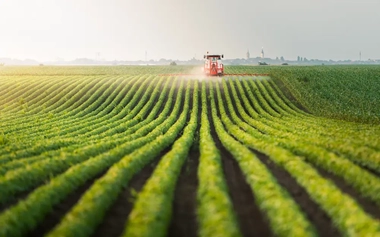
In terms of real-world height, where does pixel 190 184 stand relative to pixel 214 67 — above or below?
below

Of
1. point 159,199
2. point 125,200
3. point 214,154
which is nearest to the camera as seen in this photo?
point 159,199

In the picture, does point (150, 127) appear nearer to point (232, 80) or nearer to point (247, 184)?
point (247, 184)

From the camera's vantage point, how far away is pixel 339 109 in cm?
4303

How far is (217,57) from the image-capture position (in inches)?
2394

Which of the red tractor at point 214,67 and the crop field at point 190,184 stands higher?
the red tractor at point 214,67

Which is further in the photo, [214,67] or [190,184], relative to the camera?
[214,67]

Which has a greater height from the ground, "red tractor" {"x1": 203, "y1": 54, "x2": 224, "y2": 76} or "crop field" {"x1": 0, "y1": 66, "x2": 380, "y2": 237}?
"red tractor" {"x1": 203, "y1": 54, "x2": 224, "y2": 76}

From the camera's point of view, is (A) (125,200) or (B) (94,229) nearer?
(B) (94,229)

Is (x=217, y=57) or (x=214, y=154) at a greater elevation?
(x=217, y=57)

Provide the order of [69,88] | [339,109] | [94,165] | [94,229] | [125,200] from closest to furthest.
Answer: [94,229], [125,200], [94,165], [339,109], [69,88]

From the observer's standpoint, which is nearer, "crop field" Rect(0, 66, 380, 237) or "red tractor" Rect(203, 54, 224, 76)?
"crop field" Rect(0, 66, 380, 237)

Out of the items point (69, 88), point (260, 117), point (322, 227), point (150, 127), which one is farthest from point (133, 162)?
point (69, 88)

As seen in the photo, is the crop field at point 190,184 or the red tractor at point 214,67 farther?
the red tractor at point 214,67

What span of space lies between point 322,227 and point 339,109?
117 feet
